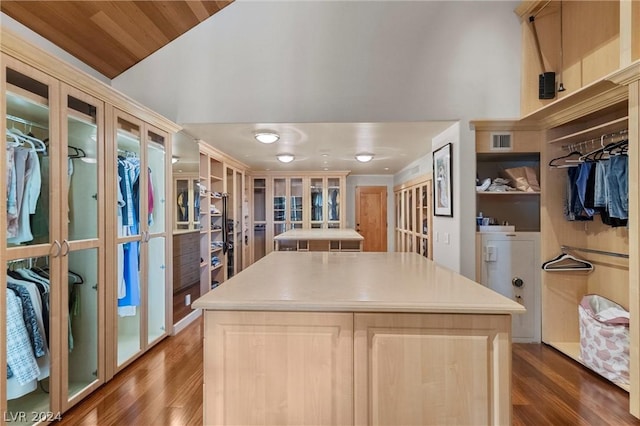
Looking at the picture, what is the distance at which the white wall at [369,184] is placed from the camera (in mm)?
7984

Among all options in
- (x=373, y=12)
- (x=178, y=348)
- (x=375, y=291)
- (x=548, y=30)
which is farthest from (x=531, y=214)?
(x=178, y=348)

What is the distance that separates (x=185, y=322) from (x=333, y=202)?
433 cm

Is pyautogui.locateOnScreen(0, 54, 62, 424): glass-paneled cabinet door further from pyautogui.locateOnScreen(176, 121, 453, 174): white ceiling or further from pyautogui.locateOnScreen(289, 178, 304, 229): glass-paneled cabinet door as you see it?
pyautogui.locateOnScreen(289, 178, 304, 229): glass-paneled cabinet door

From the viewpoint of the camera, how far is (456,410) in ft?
4.16

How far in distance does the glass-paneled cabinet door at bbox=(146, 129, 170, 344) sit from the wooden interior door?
5446mm

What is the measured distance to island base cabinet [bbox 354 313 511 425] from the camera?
4.14 ft

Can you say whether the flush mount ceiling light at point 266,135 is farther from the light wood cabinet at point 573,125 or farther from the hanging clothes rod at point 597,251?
the hanging clothes rod at point 597,251

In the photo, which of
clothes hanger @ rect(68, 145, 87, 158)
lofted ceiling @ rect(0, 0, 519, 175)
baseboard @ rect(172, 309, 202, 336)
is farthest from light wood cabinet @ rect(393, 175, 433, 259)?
clothes hanger @ rect(68, 145, 87, 158)

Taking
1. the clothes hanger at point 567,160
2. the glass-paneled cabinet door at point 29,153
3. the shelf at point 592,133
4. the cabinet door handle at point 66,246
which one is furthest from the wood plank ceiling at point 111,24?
the clothes hanger at point 567,160

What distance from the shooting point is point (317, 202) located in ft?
23.8

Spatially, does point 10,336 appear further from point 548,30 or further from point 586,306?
point 548,30

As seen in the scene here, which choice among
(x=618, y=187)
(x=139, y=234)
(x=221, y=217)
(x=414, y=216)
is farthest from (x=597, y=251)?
(x=221, y=217)

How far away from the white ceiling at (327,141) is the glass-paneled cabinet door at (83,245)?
111cm

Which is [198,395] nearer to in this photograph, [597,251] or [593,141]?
[597,251]
